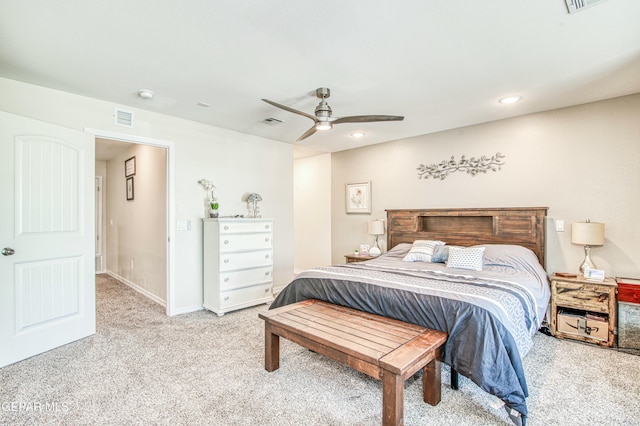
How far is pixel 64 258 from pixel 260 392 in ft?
7.49

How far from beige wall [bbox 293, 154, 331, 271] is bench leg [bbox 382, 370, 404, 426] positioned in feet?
13.6

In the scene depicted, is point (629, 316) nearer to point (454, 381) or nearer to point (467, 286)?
point (467, 286)

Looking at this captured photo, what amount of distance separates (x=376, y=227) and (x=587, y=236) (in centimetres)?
250

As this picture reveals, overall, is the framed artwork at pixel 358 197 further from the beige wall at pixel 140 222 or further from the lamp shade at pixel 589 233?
the beige wall at pixel 140 222

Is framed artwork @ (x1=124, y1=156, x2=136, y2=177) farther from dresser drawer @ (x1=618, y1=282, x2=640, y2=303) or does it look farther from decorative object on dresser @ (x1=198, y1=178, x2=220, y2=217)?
dresser drawer @ (x1=618, y1=282, x2=640, y2=303)

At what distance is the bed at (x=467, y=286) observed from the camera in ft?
6.19

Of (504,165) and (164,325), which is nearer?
(164,325)

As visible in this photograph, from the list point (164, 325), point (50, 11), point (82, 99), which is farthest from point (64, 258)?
point (50, 11)

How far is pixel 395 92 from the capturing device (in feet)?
10.1

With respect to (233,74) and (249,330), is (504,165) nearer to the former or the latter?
(233,74)

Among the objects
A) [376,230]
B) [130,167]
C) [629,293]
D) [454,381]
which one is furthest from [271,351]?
[130,167]

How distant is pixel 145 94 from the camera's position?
3096mm

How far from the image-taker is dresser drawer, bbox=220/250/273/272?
3852mm

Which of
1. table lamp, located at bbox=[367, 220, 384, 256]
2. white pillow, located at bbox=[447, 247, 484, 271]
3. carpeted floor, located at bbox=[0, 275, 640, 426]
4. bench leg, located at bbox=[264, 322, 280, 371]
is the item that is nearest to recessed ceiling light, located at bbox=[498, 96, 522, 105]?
white pillow, located at bbox=[447, 247, 484, 271]
